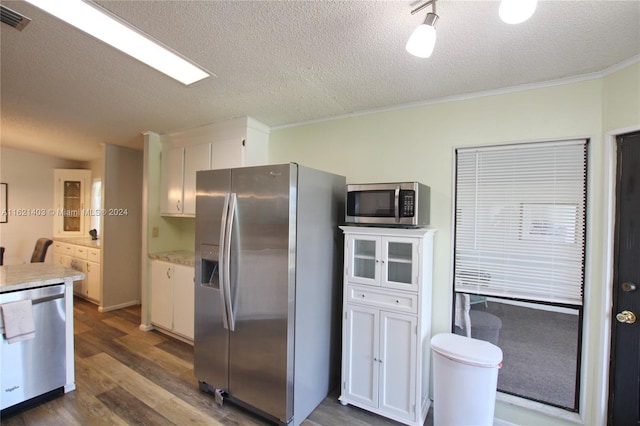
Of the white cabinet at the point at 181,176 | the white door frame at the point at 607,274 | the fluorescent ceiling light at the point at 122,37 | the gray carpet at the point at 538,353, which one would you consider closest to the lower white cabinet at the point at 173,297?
the white cabinet at the point at 181,176

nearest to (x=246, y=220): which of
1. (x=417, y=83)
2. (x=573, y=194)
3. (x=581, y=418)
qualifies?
(x=417, y=83)

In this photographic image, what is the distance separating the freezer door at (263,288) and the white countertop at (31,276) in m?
1.40

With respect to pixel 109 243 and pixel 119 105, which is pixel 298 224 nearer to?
pixel 119 105

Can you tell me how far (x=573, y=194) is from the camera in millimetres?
1945

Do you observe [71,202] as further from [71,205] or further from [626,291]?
[626,291]

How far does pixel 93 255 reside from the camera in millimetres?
4391

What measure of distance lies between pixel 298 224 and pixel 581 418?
2248 mm

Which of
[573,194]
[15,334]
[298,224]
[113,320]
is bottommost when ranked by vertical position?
[113,320]

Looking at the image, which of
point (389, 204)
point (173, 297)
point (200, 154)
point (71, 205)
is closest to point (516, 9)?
point (389, 204)

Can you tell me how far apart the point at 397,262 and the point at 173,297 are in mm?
2610

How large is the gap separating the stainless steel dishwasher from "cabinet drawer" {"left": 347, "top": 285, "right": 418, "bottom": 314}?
233cm

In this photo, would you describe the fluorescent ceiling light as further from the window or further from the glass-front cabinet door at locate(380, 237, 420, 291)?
the window

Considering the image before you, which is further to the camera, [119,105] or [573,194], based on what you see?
[119,105]

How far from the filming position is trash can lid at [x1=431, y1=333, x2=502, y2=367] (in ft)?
5.89
